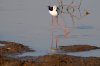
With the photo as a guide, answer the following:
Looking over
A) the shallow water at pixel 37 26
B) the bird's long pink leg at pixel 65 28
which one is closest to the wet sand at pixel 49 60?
the shallow water at pixel 37 26

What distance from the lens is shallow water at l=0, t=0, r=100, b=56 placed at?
13.4 m

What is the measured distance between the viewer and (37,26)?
1545 cm

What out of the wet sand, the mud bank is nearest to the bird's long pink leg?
the mud bank

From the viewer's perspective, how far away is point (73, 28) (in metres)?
15.3

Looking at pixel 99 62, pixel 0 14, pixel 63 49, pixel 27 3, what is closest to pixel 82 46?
pixel 63 49

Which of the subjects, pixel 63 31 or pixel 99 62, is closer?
pixel 99 62

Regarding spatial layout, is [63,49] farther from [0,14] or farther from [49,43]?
[0,14]

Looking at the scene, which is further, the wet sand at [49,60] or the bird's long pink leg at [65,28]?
the bird's long pink leg at [65,28]

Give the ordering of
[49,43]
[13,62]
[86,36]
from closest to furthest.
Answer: [13,62], [49,43], [86,36]

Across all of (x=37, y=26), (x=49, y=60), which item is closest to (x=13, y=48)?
(x=49, y=60)

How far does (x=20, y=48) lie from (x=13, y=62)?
240 centimetres

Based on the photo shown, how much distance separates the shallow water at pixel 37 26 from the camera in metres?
13.4

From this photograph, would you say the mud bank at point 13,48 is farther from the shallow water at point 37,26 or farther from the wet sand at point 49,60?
the shallow water at point 37,26

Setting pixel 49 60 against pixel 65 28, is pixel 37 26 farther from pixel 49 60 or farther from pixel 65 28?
pixel 49 60
